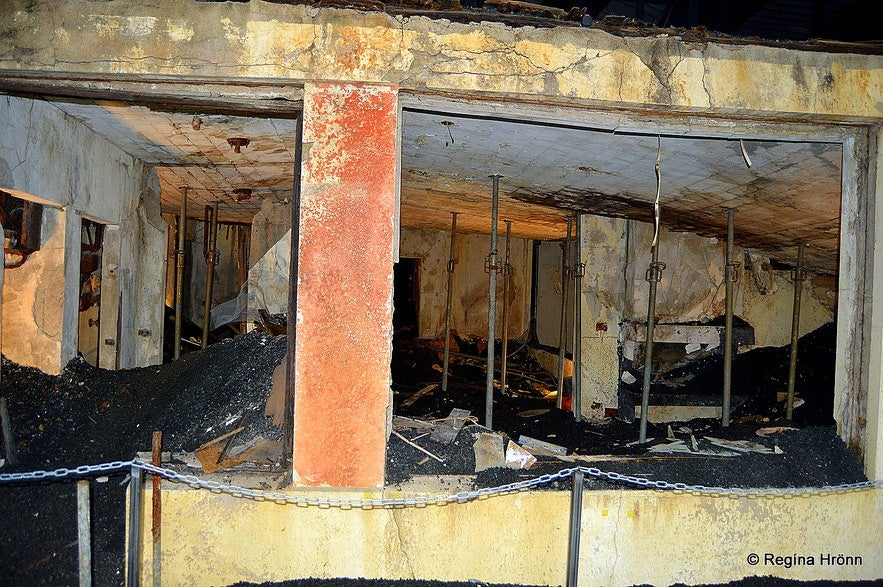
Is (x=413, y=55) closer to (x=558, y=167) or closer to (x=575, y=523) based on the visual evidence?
(x=558, y=167)

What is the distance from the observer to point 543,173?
616 cm

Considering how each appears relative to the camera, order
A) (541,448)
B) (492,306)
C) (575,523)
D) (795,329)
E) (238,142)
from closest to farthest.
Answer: (575,523), (541,448), (238,142), (492,306), (795,329)

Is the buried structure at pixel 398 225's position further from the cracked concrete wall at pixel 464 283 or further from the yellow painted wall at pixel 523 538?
the cracked concrete wall at pixel 464 283

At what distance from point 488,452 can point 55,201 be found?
4254mm

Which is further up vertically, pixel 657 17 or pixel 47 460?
pixel 657 17

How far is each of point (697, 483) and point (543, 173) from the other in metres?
3.46

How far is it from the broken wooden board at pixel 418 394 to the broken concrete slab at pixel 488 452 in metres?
4.90

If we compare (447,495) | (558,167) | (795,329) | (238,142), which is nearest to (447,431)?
(447,495)

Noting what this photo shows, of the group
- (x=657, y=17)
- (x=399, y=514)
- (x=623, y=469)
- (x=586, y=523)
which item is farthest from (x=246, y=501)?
(x=657, y=17)

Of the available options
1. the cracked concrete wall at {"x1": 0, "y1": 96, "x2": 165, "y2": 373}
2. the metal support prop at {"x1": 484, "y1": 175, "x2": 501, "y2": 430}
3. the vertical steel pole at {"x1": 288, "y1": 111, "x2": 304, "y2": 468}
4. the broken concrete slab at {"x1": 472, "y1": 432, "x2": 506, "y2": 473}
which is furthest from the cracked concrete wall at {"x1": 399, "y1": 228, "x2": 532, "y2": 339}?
the vertical steel pole at {"x1": 288, "y1": 111, "x2": 304, "y2": 468}

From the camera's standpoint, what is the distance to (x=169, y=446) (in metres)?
4.46

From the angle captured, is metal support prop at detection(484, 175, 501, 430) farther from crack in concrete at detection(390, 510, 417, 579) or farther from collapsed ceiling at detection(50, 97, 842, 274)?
crack in concrete at detection(390, 510, 417, 579)

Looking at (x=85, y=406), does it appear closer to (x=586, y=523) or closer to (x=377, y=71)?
(x=377, y=71)

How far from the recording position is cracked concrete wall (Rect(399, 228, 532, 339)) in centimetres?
1396
